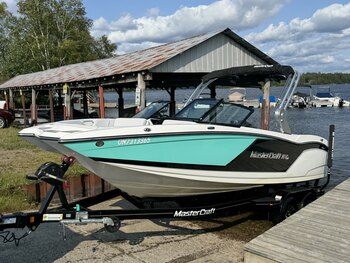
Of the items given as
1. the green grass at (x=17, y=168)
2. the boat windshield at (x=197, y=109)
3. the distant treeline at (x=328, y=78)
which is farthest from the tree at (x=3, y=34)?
the distant treeline at (x=328, y=78)

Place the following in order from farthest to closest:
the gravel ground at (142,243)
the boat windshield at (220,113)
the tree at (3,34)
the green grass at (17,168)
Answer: the tree at (3,34), the green grass at (17,168), the boat windshield at (220,113), the gravel ground at (142,243)

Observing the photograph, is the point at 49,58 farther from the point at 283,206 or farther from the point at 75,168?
the point at 283,206

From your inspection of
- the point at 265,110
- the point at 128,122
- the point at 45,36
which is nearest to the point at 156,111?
the point at 128,122

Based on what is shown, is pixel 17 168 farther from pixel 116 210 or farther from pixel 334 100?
pixel 334 100

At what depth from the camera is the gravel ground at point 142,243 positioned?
467 centimetres

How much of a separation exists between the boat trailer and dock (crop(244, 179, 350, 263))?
0.56 m

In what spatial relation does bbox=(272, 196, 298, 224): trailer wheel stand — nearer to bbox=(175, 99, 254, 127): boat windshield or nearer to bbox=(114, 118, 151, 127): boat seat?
bbox=(175, 99, 254, 127): boat windshield

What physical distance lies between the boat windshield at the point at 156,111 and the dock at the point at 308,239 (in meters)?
2.77

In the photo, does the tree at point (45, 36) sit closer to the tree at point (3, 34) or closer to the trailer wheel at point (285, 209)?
the tree at point (3, 34)

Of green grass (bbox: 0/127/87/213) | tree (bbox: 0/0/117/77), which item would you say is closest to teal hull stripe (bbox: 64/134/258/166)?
green grass (bbox: 0/127/87/213)

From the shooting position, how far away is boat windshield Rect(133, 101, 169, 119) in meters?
6.39

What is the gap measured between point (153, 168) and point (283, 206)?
2.20 metres

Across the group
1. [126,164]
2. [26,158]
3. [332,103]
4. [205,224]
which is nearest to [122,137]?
[126,164]

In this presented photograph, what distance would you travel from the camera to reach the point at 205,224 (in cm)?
610
